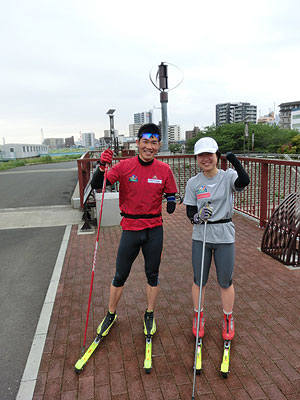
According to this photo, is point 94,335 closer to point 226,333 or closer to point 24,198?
point 226,333

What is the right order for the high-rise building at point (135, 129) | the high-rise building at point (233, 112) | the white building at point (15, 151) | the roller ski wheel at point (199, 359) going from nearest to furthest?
the roller ski wheel at point (199, 359), the high-rise building at point (135, 129), the white building at point (15, 151), the high-rise building at point (233, 112)

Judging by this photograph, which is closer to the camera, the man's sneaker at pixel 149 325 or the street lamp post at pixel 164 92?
the man's sneaker at pixel 149 325

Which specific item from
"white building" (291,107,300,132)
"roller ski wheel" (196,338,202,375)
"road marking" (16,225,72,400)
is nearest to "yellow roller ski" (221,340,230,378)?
"roller ski wheel" (196,338,202,375)

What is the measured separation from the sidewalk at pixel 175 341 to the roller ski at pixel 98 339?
51mm

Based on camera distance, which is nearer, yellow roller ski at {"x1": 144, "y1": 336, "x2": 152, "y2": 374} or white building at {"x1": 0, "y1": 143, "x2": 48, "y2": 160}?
yellow roller ski at {"x1": 144, "y1": 336, "x2": 152, "y2": 374}

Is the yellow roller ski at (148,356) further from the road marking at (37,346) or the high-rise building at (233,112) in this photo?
the high-rise building at (233,112)

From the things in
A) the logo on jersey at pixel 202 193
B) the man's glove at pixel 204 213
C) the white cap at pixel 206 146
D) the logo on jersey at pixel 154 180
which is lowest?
the man's glove at pixel 204 213

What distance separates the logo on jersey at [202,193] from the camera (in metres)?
2.68

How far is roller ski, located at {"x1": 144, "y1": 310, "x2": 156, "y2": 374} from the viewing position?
2.58m

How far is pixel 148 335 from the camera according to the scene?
2.88 m

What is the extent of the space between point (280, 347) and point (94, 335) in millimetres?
1742

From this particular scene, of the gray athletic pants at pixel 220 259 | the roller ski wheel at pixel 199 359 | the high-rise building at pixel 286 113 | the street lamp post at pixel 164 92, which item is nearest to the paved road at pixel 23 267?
the roller ski wheel at pixel 199 359

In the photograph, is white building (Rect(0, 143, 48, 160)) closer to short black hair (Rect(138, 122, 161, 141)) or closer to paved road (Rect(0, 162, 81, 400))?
paved road (Rect(0, 162, 81, 400))

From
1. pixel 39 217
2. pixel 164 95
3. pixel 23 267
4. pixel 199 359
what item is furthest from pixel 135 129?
pixel 199 359
